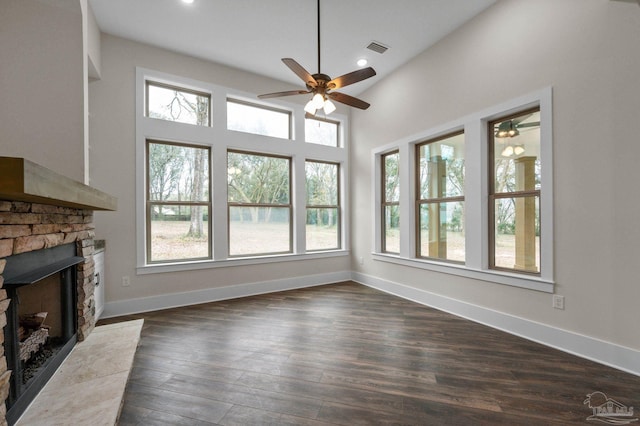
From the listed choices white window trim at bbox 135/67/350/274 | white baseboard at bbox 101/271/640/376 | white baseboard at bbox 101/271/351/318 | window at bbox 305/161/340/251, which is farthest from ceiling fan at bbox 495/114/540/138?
white baseboard at bbox 101/271/351/318

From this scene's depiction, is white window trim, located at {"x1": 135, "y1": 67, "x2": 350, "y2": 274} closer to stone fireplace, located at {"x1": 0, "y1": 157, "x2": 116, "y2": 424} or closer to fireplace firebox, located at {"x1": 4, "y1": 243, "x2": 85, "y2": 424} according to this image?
stone fireplace, located at {"x1": 0, "y1": 157, "x2": 116, "y2": 424}

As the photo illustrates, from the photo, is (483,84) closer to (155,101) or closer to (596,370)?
(596,370)

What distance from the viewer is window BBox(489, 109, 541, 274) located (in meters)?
2.96

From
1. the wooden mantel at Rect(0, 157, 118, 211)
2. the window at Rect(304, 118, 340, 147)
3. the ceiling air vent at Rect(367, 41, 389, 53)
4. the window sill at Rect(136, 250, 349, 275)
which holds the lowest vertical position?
the window sill at Rect(136, 250, 349, 275)

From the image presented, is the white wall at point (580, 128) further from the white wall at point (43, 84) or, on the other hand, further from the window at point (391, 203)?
the white wall at point (43, 84)

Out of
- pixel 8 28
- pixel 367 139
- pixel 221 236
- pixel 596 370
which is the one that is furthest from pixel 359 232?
pixel 8 28

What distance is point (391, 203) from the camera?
15.7ft

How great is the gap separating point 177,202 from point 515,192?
4.35 m

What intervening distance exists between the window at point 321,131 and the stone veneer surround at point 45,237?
3.53 metres

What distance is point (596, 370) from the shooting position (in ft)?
7.47


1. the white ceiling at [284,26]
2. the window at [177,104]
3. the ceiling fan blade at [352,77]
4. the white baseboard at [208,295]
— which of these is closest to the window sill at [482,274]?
the white baseboard at [208,295]

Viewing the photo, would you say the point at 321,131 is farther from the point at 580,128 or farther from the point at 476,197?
the point at 580,128
